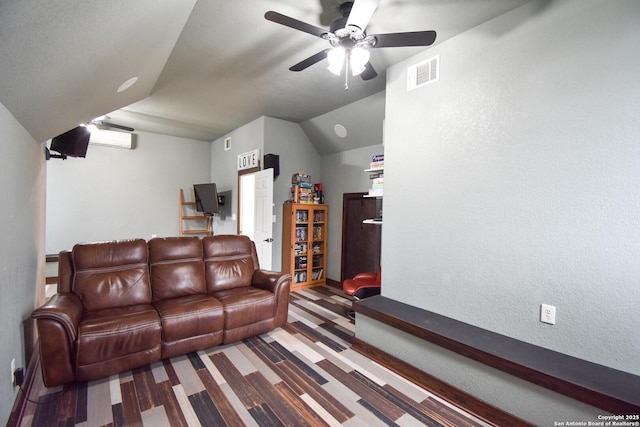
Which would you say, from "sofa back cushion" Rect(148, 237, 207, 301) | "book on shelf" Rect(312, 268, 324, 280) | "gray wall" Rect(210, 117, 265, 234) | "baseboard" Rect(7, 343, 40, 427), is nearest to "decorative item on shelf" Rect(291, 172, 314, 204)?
"gray wall" Rect(210, 117, 265, 234)

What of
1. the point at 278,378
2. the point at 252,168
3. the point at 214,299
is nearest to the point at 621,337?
the point at 278,378

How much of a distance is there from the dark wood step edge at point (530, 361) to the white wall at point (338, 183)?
249 cm

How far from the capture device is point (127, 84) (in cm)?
276

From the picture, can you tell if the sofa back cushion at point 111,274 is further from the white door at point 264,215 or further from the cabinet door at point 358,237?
the cabinet door at point 358,237

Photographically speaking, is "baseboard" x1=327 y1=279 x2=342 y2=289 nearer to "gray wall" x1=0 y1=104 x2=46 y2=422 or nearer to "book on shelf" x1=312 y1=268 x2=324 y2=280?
"book on shelf" x1=312 y1=268 x2=324 y2=280

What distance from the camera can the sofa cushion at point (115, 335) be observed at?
208 cm

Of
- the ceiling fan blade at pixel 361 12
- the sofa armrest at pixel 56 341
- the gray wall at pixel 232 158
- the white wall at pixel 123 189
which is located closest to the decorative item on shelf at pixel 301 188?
the gray wall at pixel 232 158

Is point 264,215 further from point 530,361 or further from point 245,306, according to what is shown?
point 530,361

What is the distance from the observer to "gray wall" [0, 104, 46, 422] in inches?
62.5

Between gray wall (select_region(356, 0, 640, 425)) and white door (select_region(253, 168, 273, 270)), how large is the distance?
85.5 inches

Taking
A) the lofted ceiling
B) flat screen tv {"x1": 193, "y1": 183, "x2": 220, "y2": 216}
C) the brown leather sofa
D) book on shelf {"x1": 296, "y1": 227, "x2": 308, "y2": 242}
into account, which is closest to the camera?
the lofted ceiling

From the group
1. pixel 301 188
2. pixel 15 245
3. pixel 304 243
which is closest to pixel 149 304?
pixel 15 245

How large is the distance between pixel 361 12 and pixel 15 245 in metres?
2.73

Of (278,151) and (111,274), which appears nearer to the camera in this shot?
(111,274)
